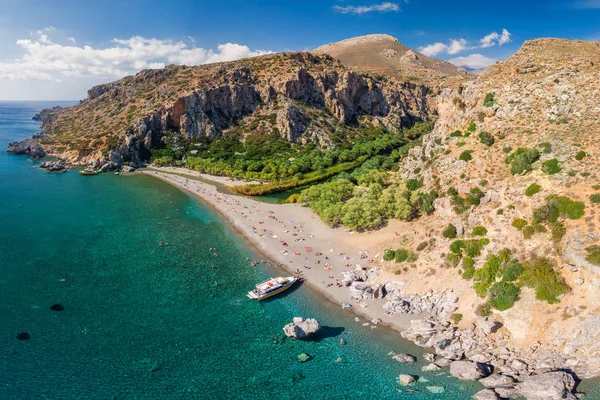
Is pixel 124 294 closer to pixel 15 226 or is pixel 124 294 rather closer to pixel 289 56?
pixel 15 226

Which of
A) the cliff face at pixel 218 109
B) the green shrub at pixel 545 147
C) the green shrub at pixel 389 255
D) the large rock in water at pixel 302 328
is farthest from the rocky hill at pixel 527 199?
the cliff face at pixel 218 109

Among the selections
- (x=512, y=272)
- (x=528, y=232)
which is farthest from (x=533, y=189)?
(x=512, y=272)

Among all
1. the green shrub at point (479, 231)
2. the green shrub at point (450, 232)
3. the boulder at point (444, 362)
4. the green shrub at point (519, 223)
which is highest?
the green shrub at point (519, 223)

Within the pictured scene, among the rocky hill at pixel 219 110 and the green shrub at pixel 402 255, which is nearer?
the green shrub at pixel 402 255

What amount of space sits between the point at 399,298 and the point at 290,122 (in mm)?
116378

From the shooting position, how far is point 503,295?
4191cm

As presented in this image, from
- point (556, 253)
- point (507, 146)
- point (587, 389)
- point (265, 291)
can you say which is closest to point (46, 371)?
point (265, 291)

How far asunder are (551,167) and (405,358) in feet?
118

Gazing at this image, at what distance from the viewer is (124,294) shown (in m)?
49.1

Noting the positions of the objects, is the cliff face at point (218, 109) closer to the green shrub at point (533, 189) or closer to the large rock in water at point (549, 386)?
the green shrub at point (533, 189)

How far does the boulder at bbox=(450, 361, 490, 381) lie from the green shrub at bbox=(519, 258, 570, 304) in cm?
1152

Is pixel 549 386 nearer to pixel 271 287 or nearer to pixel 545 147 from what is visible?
pixel 271 287

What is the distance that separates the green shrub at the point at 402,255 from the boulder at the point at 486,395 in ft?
72.4

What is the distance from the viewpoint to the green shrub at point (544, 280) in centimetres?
3938
